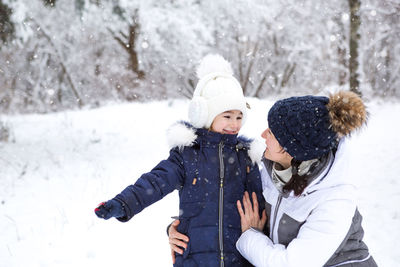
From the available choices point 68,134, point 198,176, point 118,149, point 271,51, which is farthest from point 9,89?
point 198,176

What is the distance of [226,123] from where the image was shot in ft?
8.59

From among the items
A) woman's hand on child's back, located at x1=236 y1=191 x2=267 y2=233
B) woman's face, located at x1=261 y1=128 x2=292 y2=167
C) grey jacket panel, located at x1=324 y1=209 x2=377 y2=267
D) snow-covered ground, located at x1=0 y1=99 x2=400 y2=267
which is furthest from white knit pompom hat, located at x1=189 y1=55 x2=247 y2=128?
grey jacket panel, located at x1=324 y1=209 x2=377 y2=267

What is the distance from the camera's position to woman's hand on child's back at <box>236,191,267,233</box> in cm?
226

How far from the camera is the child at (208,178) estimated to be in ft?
7.59

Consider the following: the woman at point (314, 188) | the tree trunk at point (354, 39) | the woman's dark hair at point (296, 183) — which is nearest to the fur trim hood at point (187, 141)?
the woman at point (314, 188)

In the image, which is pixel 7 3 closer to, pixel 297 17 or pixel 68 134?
pixel 68 134

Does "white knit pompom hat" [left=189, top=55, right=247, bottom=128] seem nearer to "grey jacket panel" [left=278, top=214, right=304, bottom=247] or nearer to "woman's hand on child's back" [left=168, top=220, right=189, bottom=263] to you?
"woman's hand on child's back" [left=168, top=220, right=189, bottom=263]

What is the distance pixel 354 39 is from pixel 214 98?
32.4 feet

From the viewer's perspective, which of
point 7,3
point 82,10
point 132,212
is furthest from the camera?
point 82,10

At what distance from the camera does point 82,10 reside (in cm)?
676

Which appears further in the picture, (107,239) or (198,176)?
(107,239)

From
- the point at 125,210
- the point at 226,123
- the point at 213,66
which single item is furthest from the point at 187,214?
the point at 213,66

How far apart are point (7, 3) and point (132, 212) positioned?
5.97m

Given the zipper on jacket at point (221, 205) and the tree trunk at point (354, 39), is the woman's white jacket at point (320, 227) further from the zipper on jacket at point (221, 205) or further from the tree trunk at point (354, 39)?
the tree trunk at point (354, 39)
